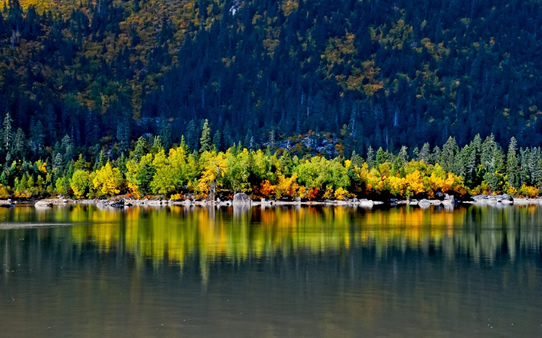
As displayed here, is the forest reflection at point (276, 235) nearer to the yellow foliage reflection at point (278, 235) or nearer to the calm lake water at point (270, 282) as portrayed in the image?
the yellow foliage reflection at point (278, 235)

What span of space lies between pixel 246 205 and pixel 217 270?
129321 mm

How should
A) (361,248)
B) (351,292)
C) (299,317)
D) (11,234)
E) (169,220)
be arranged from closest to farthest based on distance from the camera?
(299,317), (351,292), (361,248), (11,234), (169,220)

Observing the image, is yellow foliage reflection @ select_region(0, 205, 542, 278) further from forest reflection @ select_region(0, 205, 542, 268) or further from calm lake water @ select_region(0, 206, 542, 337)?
calm lake water @ select_region(0, 206, 542, 337)

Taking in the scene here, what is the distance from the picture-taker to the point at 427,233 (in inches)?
4146

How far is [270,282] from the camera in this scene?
63938 mm

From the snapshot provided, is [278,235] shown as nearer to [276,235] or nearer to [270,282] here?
[276,235]

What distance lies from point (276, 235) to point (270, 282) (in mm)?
37637

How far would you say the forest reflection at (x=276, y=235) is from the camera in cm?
8412

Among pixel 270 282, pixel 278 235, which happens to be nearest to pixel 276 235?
pixel 278 235

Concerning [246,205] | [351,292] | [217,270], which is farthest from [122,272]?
[246,205]

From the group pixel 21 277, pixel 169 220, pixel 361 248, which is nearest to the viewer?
pixel 21 277

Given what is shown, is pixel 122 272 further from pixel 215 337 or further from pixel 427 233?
pixel 427 233

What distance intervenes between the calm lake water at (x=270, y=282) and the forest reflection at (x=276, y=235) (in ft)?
0.88

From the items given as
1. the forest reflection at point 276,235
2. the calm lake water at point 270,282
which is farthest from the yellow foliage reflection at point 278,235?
the calm lake water at point 270,282
